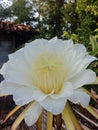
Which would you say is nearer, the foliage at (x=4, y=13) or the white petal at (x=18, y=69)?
the white petal at (x=18, y=69)

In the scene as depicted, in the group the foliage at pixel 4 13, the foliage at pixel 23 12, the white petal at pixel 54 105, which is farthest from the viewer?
the foliage at pixel 4 13

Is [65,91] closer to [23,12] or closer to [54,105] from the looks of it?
[54,105]

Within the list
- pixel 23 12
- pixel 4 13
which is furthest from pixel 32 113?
pixel 4 13

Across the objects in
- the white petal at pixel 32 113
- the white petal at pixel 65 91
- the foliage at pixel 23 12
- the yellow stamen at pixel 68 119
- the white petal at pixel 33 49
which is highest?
the white petal at pixel 33 49

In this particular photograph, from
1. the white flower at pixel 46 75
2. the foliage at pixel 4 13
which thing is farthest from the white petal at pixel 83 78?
the foliage at pixel 4 13

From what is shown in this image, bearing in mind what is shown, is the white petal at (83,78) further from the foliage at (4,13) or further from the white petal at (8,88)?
the foliage at (4,13)

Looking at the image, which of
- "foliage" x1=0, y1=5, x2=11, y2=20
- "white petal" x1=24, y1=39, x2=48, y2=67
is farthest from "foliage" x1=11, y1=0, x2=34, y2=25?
"white petal" x1=24, y1=39, x2=48, y2=67

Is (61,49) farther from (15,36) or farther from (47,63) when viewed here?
(15,36)
